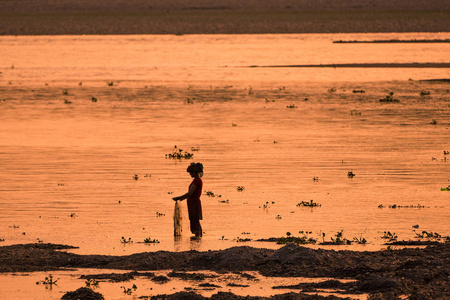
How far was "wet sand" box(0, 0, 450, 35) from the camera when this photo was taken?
118312 millimetres

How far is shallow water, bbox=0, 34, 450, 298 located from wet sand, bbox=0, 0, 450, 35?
54.8 m

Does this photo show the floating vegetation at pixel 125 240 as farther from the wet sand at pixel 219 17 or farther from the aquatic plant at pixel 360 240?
the wet sand at pixel 219 17

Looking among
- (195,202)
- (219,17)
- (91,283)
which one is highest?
(219,17)

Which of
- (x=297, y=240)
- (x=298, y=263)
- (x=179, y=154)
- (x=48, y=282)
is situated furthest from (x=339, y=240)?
(x=179, y=154)

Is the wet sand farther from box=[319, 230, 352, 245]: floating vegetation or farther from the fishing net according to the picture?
box=[319, 230, 352, 245]: floating vegetation

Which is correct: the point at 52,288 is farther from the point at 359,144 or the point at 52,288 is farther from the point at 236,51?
the point at 236,51

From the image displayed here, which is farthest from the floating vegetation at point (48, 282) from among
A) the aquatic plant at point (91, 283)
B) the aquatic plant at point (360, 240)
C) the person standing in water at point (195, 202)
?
the aquatic plant at point (360, 240)

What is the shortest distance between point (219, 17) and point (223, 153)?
356 feet

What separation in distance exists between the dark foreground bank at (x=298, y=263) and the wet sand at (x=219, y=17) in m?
101

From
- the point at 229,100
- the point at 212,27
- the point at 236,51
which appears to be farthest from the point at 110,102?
the point at 212,27

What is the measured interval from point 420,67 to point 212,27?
188ft

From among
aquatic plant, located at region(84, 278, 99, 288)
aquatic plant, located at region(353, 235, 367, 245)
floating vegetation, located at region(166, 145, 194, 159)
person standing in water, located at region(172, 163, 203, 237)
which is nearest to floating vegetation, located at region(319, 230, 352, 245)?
aquatic plant, located at region(353, 235, 367, 245)

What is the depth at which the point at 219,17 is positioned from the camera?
135 m

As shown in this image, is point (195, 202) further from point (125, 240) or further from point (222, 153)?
point (222, 153)
